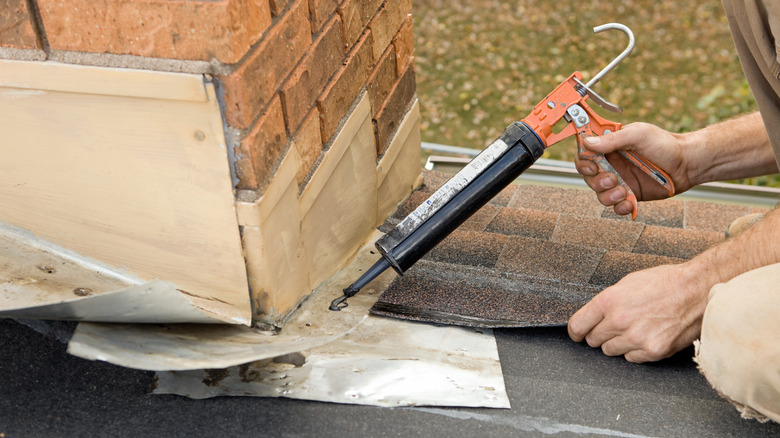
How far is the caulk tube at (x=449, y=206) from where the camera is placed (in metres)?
1.60

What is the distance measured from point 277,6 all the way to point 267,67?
12 cm

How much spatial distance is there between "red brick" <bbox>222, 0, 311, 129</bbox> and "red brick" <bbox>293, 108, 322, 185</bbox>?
0.13 m

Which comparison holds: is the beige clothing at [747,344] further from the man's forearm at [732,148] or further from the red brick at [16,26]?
the red brick at [16,26]

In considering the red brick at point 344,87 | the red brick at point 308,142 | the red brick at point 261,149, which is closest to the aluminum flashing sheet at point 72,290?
the red brick at point 261,149

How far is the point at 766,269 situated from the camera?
1.39 m

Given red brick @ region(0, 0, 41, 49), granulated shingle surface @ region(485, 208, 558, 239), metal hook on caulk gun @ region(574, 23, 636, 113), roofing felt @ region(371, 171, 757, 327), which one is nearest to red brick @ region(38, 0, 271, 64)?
red brick @ region(0, 0, 41, 49)

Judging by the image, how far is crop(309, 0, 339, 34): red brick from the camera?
1.51 metres

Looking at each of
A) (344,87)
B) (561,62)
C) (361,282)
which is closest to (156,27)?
(344,87)

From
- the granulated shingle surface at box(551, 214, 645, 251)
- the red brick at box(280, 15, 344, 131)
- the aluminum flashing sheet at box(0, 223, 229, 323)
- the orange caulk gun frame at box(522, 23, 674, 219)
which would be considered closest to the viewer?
the aluminum flashing sheet at box(0, 223, 229, 323)

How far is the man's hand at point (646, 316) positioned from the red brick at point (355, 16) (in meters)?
0.84

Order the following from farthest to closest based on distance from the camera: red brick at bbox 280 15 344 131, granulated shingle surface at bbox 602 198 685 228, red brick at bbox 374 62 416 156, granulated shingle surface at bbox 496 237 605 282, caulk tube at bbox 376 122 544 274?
granulated shingle surface at bbox 602 198 685 228 < red brick at bbox 374 62 416 156 < granulated shingle surface at bbox 496 237 605 282 < caulk tube at bbox 376 122 544 274 < red brick at bbox 280 15 344 131

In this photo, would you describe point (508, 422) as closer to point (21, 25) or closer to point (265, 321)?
point (265, 321)

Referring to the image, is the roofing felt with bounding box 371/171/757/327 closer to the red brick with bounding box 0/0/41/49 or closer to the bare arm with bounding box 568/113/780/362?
the bare arm with bounding box 568/113/780/362

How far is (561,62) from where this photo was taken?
6340mm
